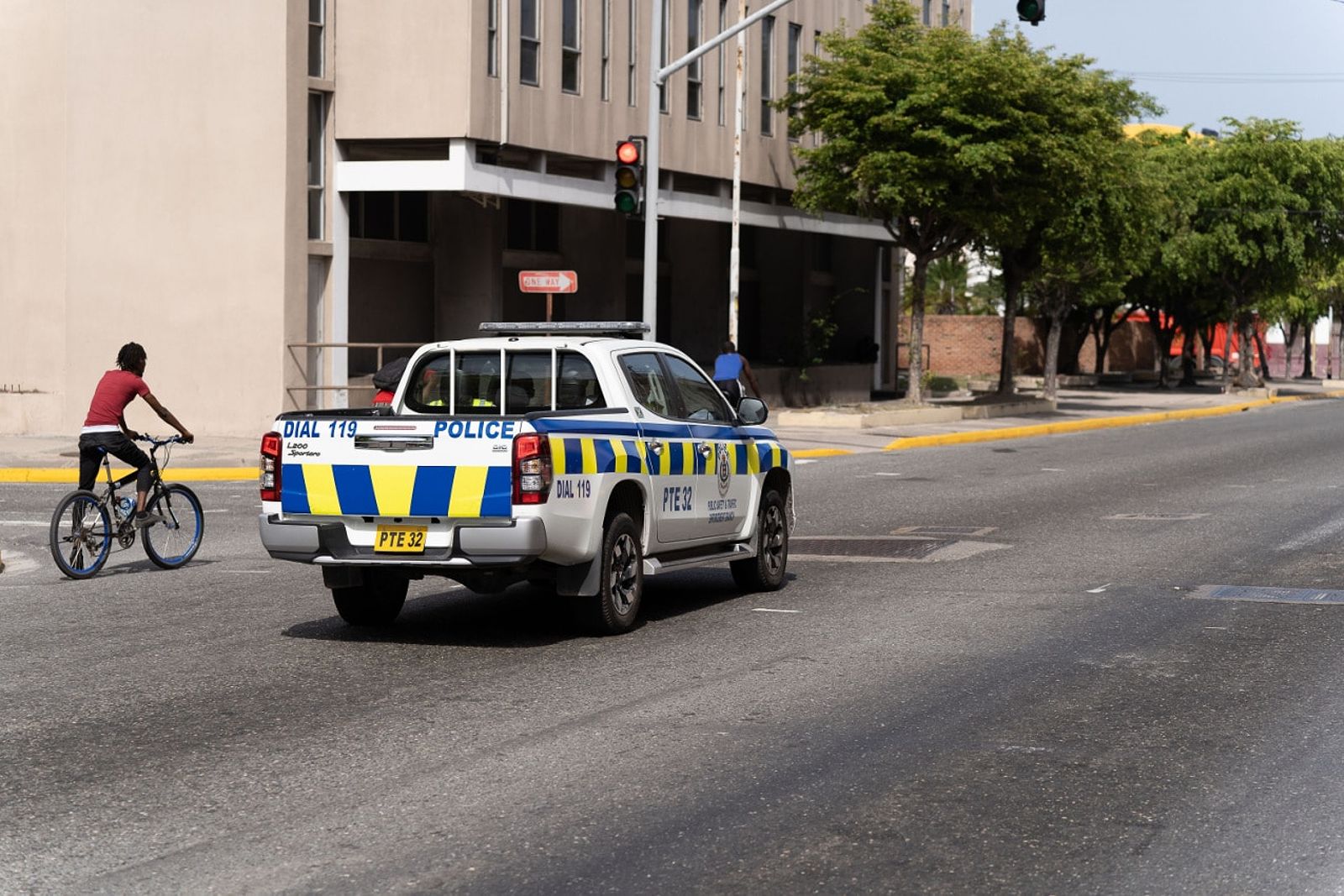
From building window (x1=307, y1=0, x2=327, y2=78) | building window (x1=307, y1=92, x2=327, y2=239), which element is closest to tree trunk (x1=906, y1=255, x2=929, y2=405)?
building window (x1=307, y1=92, x2=327, y2=239)

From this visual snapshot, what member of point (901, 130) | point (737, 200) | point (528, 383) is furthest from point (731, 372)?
point (528, 383)

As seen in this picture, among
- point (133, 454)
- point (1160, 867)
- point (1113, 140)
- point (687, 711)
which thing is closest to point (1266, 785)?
point (1160, 867)

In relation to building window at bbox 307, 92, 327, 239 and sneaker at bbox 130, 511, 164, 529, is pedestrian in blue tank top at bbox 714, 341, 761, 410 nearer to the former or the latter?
building window at bbox 307, 92, 327, 239

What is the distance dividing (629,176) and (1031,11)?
5549 mm

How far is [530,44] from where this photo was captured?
3161cm

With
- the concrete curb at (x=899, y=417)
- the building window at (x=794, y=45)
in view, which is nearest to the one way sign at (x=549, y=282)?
the concrete curb at (x=899, y=417)

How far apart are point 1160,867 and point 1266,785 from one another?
1382mm

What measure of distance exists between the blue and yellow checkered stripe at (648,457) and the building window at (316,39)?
18.8 metres

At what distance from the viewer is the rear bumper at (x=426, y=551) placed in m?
10.2

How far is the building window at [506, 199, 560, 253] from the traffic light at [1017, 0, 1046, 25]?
50.9 ft

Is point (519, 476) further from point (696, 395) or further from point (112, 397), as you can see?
point (112, 397)

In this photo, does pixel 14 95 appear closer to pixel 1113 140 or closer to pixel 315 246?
pixel 315 246

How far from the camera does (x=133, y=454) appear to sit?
14.5 m

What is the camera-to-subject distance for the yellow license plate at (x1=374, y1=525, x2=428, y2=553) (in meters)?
10.4
